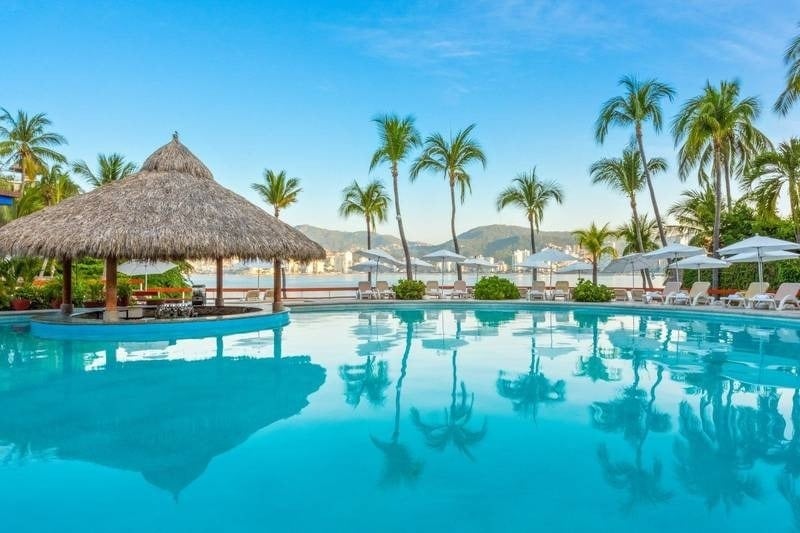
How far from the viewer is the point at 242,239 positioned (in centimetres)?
1283

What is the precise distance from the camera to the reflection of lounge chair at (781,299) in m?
14.0

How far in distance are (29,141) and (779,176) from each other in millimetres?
35848

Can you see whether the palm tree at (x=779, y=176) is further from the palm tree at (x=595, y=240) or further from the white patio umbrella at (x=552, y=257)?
the white patio umbrella at (x=552, y=257)

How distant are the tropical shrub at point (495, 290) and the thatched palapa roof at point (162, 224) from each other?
7.01 m

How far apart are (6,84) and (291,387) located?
25.0 meters

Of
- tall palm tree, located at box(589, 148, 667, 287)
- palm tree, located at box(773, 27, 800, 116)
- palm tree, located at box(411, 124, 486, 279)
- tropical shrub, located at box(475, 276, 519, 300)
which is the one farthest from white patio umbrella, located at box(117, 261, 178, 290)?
palm tree, located at box(773, 27, 800, 116)

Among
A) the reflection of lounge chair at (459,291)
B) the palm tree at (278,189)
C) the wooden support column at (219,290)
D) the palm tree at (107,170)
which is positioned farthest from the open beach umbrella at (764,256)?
the palm tree at (107,170)

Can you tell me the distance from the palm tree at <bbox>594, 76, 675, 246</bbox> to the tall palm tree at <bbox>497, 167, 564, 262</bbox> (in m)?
3.69

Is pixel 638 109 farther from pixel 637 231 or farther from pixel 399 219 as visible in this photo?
pixel 399 219

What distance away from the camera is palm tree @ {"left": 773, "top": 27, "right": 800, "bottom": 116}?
14266mm

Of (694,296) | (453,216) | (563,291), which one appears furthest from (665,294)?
(453,216)

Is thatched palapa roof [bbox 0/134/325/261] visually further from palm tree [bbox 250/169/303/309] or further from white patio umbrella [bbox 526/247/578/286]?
white patio umbrella [bbox 526/247/578/286]

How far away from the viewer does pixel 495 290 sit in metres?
18.9

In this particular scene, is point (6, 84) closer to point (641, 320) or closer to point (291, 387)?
point (291, 387)
